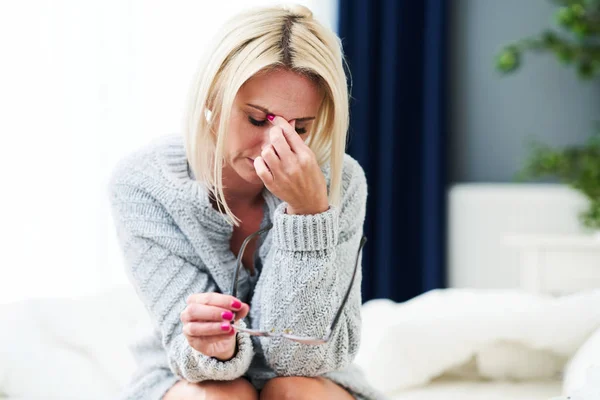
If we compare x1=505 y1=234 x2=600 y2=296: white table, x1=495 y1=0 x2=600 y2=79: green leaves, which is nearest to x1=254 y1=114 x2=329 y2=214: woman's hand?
x1=505 y1=234 x2=600 y2=296: white table

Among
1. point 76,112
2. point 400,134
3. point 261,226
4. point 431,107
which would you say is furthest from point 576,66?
point 261,226

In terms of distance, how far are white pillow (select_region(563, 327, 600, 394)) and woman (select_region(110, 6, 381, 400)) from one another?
1.26 feet

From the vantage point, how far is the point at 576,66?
11.2 feet

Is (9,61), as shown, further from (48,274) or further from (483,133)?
(483,133)

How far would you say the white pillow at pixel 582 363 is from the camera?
1.42 meters

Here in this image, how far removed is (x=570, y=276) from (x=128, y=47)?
1.72 meters

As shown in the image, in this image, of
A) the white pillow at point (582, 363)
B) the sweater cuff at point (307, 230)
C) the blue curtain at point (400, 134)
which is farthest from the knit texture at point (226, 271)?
the blue curtain at point (400, 134)

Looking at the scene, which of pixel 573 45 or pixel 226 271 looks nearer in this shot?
pixel 226 271

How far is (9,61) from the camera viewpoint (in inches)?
99.9

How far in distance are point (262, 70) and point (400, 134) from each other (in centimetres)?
234

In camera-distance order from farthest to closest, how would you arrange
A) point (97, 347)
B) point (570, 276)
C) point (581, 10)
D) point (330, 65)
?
point (581, 10) → point (570, 276) → point (97, 347) → point (330, 65)

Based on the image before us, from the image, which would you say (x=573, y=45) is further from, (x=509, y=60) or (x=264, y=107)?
(x=264, y=107)

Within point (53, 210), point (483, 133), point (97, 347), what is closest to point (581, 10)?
point (483, 133)

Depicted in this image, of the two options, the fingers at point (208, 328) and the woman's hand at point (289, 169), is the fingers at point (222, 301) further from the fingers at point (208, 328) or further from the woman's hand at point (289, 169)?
the woman's hand at point (289, 169)
